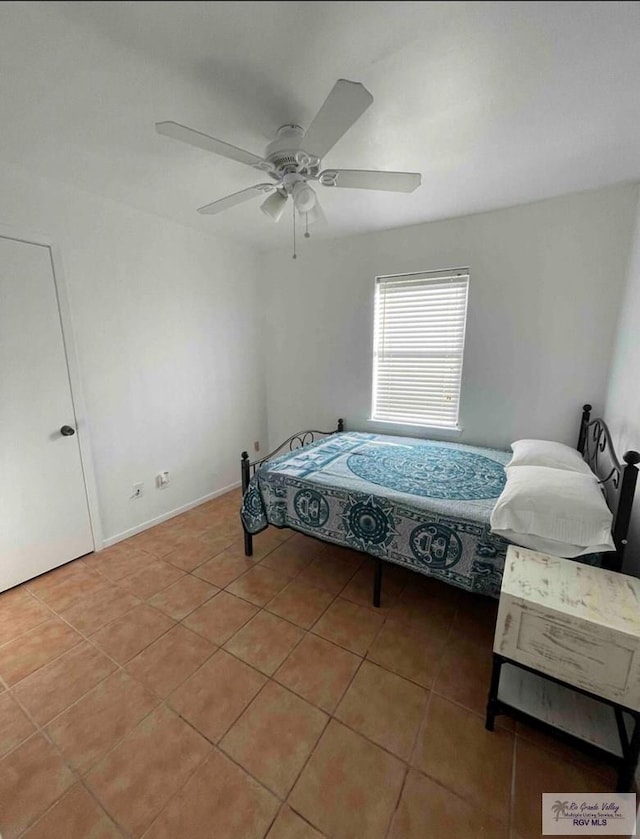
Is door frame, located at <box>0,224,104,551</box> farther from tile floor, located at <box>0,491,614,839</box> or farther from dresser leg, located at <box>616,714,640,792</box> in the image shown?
dresser leg, located at <box>616,714,640,792</box>

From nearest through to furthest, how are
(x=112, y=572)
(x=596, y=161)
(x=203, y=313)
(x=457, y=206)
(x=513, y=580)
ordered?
1. (x=513, y=580)
2. (x=596, y=161)
3. (x=112, y=572)
4. (x=457, y=206)
5. (x=203, y=313)

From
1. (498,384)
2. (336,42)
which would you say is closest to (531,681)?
(498,384)

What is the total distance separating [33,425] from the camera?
2119mm

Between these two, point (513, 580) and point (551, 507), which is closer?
point (513, 580)

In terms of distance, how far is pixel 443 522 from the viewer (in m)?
1.72

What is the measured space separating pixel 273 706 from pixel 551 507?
1484 mm

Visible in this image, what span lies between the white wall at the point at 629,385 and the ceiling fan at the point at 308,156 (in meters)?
1.52

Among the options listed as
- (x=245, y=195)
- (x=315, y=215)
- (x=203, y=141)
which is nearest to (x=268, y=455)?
(x=315, y=215)

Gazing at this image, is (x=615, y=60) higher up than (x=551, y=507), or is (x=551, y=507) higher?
(x=615, y=60)

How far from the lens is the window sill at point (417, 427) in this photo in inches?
117

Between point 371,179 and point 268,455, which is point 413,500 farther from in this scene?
point 268,455

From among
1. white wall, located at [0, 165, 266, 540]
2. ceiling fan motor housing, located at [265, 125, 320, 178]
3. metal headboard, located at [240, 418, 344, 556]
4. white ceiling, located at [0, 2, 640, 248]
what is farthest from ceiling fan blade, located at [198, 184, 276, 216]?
metal headboard, located at [240, 418, 344, 556]

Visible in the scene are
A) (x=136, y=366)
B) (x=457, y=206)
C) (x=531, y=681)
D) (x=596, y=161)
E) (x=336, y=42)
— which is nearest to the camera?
(x=336, y=42)

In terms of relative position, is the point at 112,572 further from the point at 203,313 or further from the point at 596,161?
the point at 596,161
